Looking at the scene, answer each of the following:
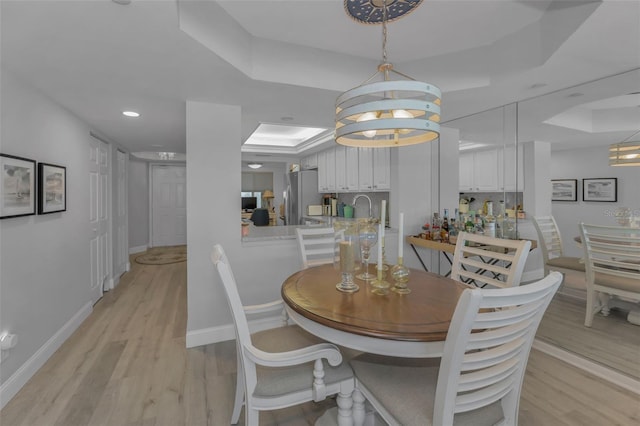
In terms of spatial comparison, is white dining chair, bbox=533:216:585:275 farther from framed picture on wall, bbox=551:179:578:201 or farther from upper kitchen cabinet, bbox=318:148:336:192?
upper kitchen cabinet, bbox=318:148:336:192

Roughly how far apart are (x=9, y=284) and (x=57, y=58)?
1512 mm

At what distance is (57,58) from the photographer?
6.24 feet

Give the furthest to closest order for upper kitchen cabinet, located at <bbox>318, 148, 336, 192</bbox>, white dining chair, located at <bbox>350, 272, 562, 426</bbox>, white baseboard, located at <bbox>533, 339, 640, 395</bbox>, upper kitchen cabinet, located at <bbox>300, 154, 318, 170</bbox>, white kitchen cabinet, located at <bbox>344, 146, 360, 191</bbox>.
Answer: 1. upper kitchen cabinet, located at <bbox>300, 154, 318, 170</bbox>
2. upper kitchen cabinet, located at <bbox>318, 148, 336, 192</bbox>
3. white kitchen cabinet, located at <bbox>344, 146, 360, 191</bbox>
4. white baseboard, located at <bbox>533, 339, 640, 395</bbox>
5. white dining chair, located at <bbox>350, 272, 562, 426</bbox>

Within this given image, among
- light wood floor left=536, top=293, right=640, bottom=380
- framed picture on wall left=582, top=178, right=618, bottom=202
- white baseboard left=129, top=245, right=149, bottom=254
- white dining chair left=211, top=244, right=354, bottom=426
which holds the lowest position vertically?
light wood floor left=536, top=293, right=640, bottom=380

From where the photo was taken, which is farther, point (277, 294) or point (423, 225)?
point (423, 225)

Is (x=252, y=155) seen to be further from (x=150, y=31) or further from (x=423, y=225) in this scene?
(x=150, y=31)

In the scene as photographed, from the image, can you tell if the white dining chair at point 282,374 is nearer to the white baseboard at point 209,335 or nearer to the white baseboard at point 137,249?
the white baseboard at point 209,335

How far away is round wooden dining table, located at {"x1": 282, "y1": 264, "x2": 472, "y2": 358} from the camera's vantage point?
1.21 metres

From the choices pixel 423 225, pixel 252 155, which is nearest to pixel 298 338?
pixel 423 225

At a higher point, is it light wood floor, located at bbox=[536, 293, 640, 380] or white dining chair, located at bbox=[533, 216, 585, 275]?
white dining chair, located at bbox=[533, 216, 585, 275]

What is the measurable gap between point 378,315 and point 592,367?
7.16 ft

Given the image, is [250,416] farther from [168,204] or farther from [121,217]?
[168,204]

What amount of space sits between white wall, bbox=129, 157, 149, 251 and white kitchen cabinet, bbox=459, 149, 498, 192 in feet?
21.5

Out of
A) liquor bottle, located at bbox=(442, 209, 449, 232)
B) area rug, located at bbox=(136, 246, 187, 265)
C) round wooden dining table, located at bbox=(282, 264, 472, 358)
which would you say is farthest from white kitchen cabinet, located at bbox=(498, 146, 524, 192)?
area rug, located at bbox=(136, 246, 187, 265)
